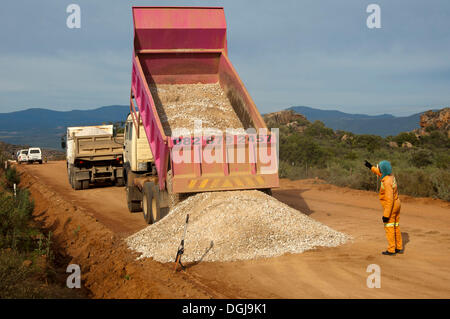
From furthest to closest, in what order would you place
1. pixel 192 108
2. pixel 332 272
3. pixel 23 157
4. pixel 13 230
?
pixel 23 157, pixel 192 108, pixel 13 230, pixel 332 272

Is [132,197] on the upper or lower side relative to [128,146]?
lower

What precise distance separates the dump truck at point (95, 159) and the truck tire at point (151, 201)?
6.38 metres

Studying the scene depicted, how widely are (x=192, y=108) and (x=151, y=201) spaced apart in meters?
2.19

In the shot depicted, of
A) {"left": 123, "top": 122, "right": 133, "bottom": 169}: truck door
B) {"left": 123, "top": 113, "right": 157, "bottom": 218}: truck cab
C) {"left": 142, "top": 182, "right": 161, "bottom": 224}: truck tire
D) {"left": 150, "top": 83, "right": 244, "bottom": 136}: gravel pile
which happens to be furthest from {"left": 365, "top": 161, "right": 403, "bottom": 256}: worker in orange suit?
{"left": 123, "top": 122, "right": 133, "bottom": 169}: truck door

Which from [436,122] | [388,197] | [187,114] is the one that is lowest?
[388,197]

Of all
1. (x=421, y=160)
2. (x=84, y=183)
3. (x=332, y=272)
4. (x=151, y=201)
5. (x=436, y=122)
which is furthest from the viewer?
(x=436, y=122)

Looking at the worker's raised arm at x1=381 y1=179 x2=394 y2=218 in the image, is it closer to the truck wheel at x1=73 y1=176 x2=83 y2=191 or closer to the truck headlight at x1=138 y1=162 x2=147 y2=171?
the truck headlight at x1=138 y1=162 x2=147 y2=171

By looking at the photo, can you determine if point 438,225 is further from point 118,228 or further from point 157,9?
point 157,9

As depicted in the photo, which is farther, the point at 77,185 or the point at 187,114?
the point at 77,185

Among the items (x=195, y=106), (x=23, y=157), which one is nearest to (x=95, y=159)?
(x=195, y=106)

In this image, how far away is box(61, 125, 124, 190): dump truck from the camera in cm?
1533

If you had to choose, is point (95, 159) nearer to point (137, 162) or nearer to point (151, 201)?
point (137, 162)

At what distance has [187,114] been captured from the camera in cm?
928

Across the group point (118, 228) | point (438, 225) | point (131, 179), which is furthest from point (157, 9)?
point (438, 225)
